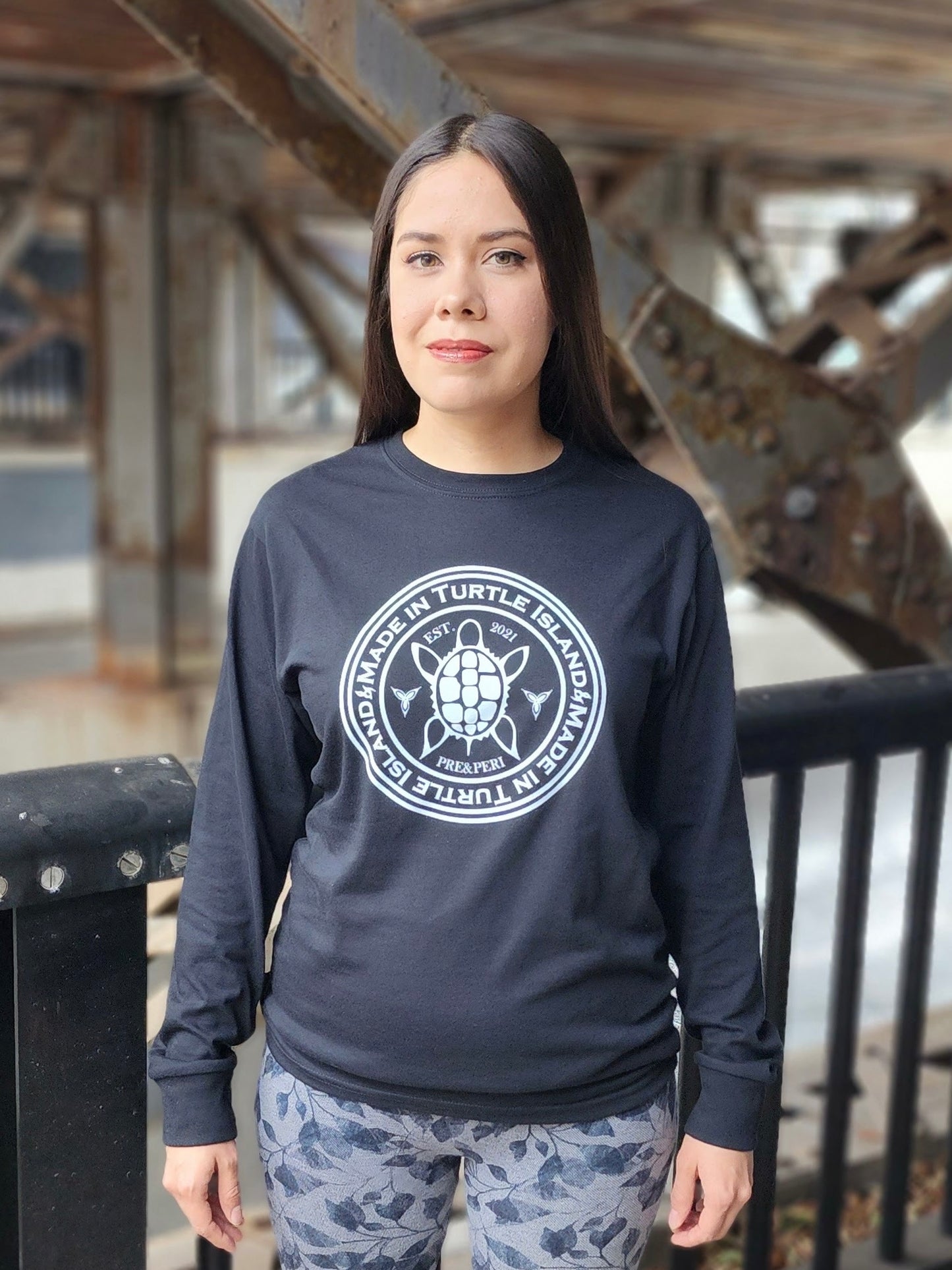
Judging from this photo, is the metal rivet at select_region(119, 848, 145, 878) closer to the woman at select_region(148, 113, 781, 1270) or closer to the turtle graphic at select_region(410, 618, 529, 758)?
the woman at select_region(148, 113, 781, 1270)

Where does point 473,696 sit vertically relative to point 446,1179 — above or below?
above

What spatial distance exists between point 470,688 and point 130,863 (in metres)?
0.42

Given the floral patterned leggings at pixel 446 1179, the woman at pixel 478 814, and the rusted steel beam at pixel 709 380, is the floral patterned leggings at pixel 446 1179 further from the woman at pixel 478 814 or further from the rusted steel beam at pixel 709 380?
the rusted steel beam at pixel 709 380

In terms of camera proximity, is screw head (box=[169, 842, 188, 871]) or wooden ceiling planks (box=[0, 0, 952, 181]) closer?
screw head (box=[169, 842, 188, 871])

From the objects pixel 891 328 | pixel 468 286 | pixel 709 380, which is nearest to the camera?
pixel 468 286

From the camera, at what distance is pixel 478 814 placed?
130cm

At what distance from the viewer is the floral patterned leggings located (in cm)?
135

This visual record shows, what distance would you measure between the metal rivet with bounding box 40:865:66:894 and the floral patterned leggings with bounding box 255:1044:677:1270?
0.27 metres

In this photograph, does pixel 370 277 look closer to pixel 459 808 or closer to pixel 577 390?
pixel 577 390

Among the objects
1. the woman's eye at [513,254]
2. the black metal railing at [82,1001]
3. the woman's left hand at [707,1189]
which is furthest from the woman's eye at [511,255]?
the woman's left hand at [707,1189]

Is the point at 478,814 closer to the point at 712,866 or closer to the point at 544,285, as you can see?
the point at 712,866

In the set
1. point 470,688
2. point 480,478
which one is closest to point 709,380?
point 480,478

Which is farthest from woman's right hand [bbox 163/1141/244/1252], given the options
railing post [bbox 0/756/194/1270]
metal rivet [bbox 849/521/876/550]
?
metal rivet [bbox 849/521/876/550]

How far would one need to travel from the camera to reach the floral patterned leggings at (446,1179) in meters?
1.35
